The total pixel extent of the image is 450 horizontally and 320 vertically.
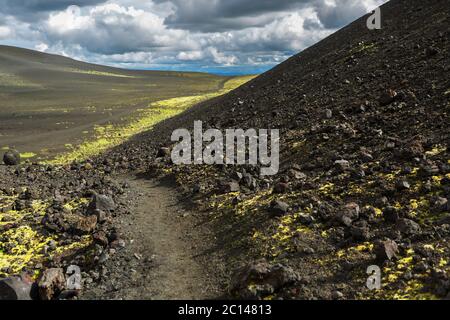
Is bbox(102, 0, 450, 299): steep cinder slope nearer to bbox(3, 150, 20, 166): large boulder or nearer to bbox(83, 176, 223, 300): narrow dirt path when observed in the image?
bbox(83, 176, 223, 300): narrow dirt path

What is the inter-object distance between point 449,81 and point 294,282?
1714cm

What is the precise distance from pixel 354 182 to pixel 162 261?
26.9 feet

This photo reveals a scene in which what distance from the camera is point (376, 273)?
11156 millimetres

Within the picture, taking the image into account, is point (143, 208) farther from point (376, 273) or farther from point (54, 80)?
point (54, 80)

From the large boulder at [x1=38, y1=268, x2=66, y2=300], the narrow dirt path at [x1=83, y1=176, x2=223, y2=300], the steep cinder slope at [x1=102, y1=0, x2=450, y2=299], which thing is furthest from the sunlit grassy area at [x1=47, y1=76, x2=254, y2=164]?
the large boulder at [x1=38, y1=268, x2=66, y2=300]

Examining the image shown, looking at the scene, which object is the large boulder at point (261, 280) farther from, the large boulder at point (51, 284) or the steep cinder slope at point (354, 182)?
the large boulder at point (51, 284)
